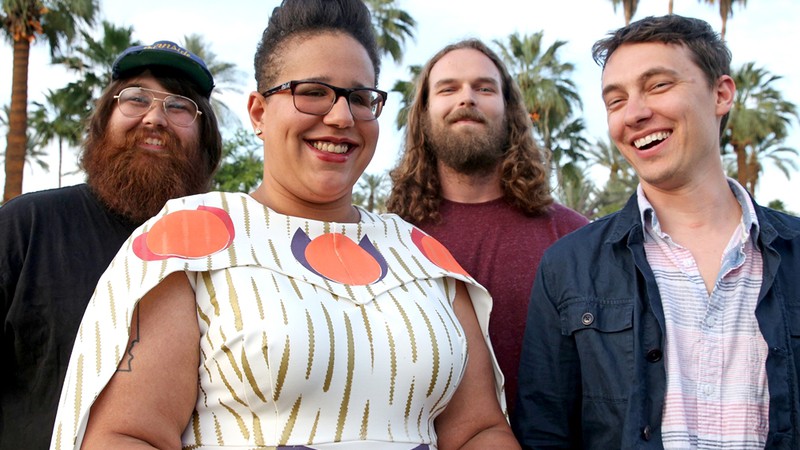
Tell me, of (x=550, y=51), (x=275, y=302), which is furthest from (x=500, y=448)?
(x=550, y=51)

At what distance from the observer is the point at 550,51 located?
23328mm

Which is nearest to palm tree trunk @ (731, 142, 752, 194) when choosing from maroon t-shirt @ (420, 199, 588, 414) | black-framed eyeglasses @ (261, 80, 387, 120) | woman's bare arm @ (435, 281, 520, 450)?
Answer: maroon t-shirt @ (420, 199, 588, 414)

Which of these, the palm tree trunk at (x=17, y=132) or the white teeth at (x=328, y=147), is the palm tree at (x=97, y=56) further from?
the white teeth at (x=328, y=147)

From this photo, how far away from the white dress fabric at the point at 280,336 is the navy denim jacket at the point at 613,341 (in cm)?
58

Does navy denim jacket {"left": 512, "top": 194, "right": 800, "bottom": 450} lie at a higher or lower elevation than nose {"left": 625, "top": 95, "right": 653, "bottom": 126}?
lower

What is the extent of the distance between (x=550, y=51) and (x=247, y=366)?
74.8 ft

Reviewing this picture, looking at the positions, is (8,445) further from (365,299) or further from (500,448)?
(500,448)

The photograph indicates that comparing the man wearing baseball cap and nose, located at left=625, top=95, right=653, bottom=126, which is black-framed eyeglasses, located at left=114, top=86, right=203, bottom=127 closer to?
the man wearing baseball cap

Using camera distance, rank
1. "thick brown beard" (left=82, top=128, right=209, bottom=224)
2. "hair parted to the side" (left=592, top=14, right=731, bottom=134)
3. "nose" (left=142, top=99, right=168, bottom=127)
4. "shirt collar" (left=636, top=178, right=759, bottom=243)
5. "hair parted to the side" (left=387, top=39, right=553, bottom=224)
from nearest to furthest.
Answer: "shirt collar" (left=636, top=178, right=759, bottom=243)
"hair parted to the side" (left=592, top=14, right=731, bottom=134)
"thick brown beard" (left=82, top=128, right=209, bottom=224)
"nose" (left=142, top=99, right=168, bottom=127)
"hair parted to the side" (left=387, top=39, right=553, bottom=224)

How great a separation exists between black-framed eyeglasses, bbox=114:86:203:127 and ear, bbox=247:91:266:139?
1.18 meters

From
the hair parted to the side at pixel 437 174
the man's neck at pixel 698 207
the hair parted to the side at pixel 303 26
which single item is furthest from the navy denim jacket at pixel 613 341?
the hair parted to the side at pixel 303 26

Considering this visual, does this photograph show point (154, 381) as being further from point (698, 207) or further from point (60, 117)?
point (60, 117)

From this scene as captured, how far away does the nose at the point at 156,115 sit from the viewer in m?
3.47

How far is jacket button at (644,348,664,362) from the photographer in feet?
8.50
